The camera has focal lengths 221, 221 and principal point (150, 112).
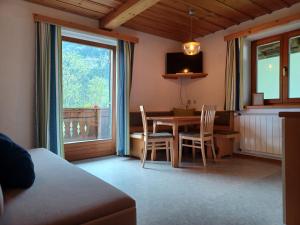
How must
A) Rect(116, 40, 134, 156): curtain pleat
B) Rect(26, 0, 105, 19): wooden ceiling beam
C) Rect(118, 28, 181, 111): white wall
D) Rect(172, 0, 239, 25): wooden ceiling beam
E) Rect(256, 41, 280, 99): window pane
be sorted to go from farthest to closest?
Rect(118, 28, 181, 111): white wall
Rect(116, 40, 134, 156): curtain pleat
Rect(256, 41, 280, 99): window pane
Rect(172, 0, 239, 25): wooden ceiling beam
Rect(26, 0, 105, 19): wooden ceiling beam

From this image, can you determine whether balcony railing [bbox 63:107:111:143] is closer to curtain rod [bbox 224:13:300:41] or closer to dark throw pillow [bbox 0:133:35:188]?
dark throw pillow [bbox 0:133:35:188]

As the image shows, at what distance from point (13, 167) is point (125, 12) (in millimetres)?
2814

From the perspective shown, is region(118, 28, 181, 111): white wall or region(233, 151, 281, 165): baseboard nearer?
region(233, 151, 281, 165): baseboard

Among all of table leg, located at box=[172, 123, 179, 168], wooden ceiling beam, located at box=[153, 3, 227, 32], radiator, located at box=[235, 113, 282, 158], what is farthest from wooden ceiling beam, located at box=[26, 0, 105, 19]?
radiator, located at box=[235, 113, 282, 158]

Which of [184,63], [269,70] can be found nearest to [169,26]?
[184,63]

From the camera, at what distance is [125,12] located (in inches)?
131

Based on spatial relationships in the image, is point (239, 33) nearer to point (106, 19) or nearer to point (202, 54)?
point (202, 54)

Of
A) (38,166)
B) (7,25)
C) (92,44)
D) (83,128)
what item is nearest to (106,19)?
(92,44)

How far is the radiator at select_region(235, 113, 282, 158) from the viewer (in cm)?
366

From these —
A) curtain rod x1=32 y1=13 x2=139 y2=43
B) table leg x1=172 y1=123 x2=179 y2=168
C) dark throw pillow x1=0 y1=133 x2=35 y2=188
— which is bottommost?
table leg x1=172 y1=123 x2=179 y2=168

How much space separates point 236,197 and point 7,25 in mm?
3630

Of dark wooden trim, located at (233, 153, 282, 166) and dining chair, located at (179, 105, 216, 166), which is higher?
dining chair, located at (179, 105, 216, 166)

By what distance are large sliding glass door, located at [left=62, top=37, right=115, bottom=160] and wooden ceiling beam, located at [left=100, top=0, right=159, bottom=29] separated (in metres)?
0.46

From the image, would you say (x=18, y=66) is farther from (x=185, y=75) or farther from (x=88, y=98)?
(x=185, y=75)
